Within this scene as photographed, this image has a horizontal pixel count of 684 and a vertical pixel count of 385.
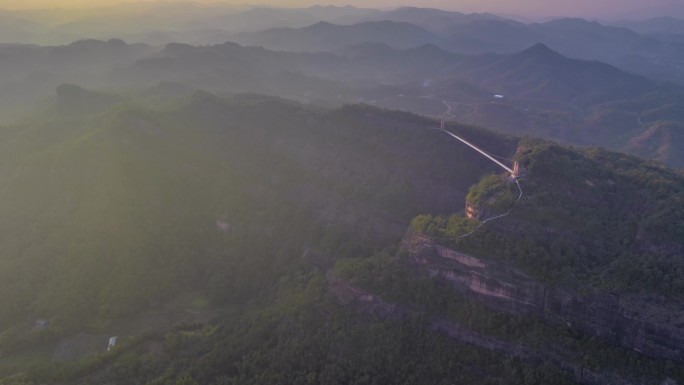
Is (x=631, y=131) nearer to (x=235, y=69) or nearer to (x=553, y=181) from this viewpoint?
(x=553, y=181)

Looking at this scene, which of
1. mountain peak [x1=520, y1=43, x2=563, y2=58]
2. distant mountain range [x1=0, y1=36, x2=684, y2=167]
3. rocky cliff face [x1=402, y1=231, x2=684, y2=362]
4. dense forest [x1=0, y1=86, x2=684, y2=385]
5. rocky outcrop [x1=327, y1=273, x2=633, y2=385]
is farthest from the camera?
mountain peak [x1=520, y1=43, x2=563, y2=58]

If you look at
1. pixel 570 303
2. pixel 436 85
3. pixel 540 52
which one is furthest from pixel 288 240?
pixel 540 52

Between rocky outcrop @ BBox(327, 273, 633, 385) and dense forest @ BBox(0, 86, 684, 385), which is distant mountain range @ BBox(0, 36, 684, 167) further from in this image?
rocky outcrop @ BBox(327, 273, 633, 385)

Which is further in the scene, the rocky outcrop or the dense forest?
the dense forest

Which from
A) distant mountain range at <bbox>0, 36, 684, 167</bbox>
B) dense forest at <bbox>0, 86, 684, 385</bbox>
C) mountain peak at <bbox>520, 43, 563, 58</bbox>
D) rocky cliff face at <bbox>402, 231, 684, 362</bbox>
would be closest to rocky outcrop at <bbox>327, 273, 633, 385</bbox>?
dense forest at <bbox>0, 86, 684, 385</bbox>

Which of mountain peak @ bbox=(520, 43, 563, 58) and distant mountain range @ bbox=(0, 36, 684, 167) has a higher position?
mountain peak @ bbox=(520, 43, 563, 58)

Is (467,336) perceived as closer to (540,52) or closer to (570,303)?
(570,303)

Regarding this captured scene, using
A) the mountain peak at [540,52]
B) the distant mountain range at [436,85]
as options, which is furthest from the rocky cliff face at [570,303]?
the mountain peak at [540,52]

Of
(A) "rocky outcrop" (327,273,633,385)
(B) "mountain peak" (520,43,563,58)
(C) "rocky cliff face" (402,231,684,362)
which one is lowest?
(A) "rocky outcrop" (327,273,633,385)

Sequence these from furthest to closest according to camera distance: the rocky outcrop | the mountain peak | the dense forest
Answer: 1. the mountain peak
2. the dense forest
3. the rocky outcrop
